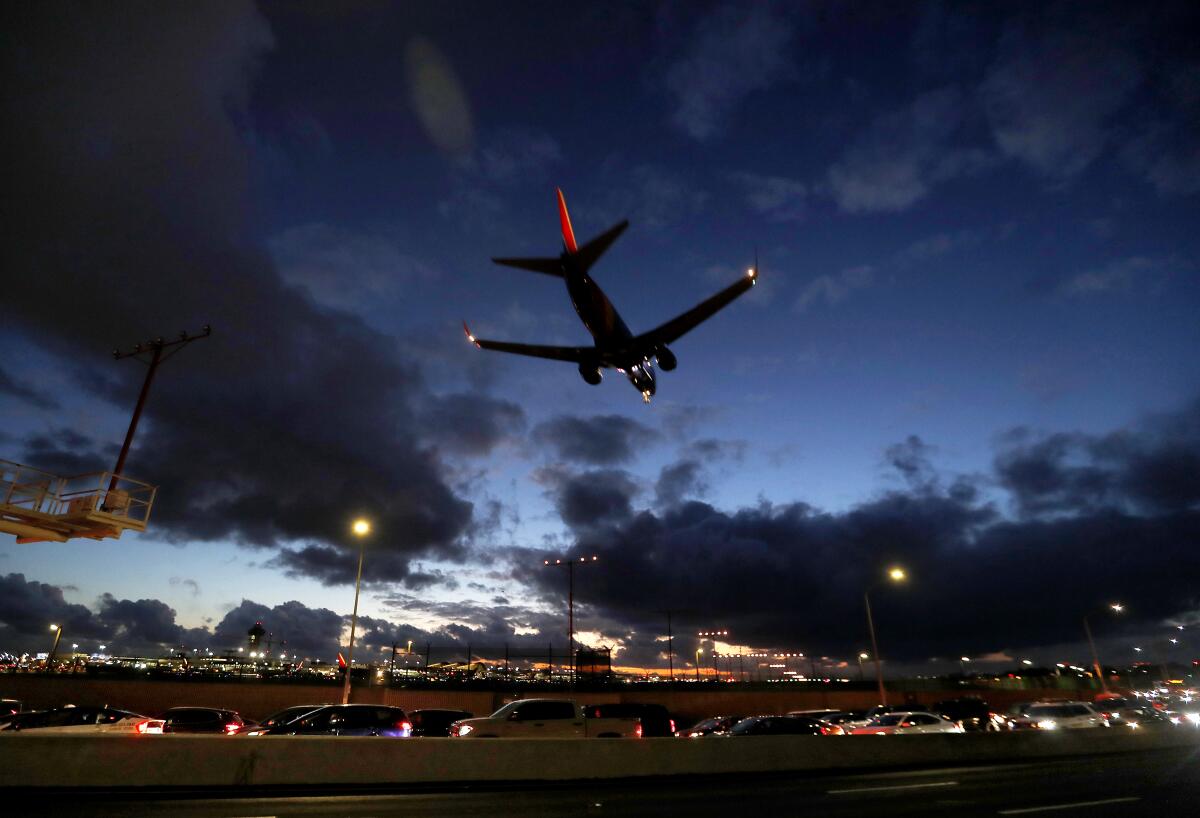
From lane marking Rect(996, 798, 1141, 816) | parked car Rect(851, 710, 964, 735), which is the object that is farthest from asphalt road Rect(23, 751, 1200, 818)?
parked car Rect(851, 710, 964, 735)

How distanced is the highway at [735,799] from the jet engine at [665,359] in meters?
13.5

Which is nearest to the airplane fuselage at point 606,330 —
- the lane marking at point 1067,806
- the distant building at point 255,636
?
the lane marking at point 1067,806

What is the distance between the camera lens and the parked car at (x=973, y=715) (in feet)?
87.5

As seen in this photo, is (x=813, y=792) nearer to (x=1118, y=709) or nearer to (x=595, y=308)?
(x=595, y=308)

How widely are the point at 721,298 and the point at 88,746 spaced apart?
1702cm

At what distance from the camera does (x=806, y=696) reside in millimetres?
53594

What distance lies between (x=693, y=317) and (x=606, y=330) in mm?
2984

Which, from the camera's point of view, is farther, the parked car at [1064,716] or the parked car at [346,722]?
the parked car at [1064,716]

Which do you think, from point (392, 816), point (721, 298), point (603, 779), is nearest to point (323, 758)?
point (392, 816)

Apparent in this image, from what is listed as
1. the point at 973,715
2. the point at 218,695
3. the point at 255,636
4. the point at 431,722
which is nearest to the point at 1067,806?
the point at 431,722

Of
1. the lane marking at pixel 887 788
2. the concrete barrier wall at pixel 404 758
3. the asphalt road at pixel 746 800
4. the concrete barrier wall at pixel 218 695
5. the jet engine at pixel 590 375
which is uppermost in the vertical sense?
the jet engine at pixel 590 375

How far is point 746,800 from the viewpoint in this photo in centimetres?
1084

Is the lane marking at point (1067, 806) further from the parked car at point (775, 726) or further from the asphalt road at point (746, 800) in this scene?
the parked car at point (775, 726)

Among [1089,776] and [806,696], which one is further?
[806,696]
